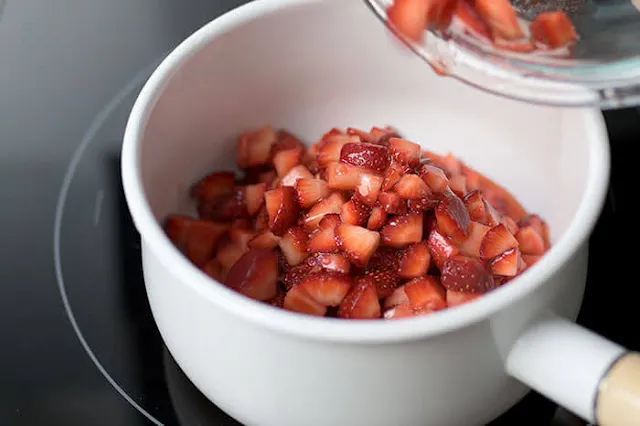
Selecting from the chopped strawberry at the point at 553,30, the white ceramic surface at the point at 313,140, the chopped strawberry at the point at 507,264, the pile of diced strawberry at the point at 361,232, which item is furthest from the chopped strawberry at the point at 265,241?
the chopped strawberry at the point at 553,30

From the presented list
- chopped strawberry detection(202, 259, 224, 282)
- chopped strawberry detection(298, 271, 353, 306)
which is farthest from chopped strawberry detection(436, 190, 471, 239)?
chopped strawberry detection(202, 259, 224, 282)

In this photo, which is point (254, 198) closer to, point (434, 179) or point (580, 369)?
point (434, 179)

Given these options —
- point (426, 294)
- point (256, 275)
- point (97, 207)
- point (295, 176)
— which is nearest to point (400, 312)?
point (426, 294)

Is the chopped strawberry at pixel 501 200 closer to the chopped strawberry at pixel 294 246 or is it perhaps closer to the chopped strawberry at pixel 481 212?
the chopped strawberry at pixel 481 212

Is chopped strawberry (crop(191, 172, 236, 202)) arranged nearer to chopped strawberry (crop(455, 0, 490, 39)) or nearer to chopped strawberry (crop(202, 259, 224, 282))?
chopped strawberry (crop(202, 259, 224, 282))

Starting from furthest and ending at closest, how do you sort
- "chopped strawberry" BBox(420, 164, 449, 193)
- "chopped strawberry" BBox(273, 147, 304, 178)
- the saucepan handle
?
"chopped strawberry" BBox(273, 147, 304, 178)
"chopped strawberry" BBox(420, 164, 449, 193)
the saucepan handle

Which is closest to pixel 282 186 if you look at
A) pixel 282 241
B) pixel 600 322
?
pixel 282 241
